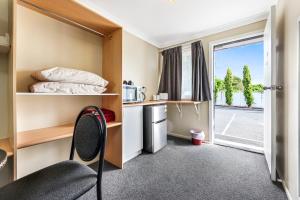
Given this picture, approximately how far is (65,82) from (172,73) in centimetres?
239

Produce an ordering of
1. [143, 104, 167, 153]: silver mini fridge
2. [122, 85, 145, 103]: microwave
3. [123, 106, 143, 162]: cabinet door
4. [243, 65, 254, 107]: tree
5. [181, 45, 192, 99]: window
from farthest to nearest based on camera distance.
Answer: [243, 65, 254, 107]: tree → [181, 45, 192, 99]: window → [143, 104, 167, 153]: silver mini fridge → [122, 85, 145, 103]: microwave → [123, 106, 143, 162]: cabinet door

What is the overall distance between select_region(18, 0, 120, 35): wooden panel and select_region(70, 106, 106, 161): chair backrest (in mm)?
1200

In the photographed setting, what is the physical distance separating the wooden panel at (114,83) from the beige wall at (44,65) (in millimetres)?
264

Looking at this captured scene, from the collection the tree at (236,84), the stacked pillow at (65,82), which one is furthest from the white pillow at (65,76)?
the tree at (236,84)

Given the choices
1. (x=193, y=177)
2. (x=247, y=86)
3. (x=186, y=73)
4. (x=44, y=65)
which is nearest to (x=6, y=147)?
(x=44, y=65)

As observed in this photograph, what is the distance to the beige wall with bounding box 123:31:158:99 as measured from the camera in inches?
109

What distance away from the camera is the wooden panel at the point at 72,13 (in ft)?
4.73

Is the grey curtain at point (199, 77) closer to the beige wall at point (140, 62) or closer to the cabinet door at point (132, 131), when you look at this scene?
the beige wall at point (140, 62)

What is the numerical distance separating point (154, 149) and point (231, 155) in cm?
136

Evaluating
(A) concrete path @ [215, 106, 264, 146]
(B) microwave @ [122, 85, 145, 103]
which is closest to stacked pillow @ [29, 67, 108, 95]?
(B) microwave @ [122, 85, 145, 103]

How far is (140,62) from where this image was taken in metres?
3.09

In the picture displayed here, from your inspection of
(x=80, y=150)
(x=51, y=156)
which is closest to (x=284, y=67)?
(x=80, y=150)

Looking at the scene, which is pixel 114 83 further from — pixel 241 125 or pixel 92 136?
pixel 241 125

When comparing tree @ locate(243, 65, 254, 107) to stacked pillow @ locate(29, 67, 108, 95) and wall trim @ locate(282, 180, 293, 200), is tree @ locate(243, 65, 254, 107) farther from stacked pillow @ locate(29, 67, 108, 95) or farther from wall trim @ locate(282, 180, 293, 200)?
stacked pillow @ locate(29, 67, 108, 95)
